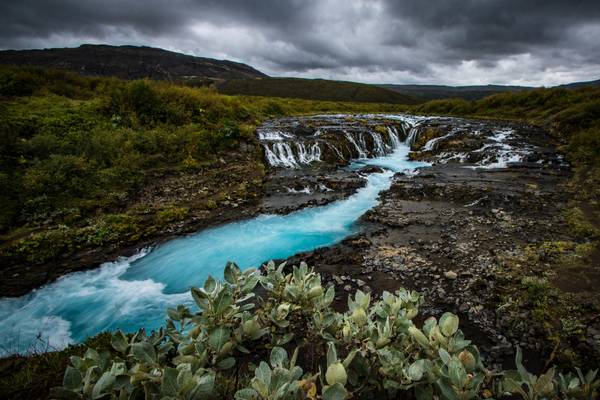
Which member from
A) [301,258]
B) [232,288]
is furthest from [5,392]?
[301,258]

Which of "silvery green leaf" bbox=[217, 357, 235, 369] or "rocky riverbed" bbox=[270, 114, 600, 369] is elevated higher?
"silvery green leaf" bbox=[217, 357, 235, 369]

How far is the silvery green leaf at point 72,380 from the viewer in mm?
1151

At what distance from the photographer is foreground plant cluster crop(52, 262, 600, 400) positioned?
1.16m

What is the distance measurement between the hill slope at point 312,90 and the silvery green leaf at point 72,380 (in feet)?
360

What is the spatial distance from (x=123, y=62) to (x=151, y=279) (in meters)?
187

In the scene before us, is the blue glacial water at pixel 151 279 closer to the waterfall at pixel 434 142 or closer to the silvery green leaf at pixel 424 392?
the silvery green leaf at pixel 424 392

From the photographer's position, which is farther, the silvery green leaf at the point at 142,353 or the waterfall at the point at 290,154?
the waterfall at the point at 290,154

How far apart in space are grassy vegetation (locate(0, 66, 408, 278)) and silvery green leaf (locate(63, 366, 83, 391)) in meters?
8.88

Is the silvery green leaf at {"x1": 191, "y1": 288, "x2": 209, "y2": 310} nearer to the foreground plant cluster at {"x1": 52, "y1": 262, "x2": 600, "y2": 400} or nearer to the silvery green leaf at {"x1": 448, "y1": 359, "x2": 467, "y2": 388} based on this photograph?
the foreground plant cluster at {"x1": 52, "y1": 262, "x2": 600, "y2": 400}

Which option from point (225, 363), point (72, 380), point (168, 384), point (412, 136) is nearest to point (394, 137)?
point (412, 136)

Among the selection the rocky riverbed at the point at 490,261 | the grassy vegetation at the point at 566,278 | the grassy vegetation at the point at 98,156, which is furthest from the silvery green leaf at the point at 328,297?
the grassy vegetation at the point at 98,156

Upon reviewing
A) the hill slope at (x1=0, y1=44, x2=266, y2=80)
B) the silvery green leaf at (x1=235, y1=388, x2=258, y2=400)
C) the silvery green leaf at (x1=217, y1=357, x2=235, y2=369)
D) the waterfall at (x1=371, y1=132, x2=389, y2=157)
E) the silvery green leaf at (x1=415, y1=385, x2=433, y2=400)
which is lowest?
the waterfall at (x1=371, y1=132, x2=389, y2=157)

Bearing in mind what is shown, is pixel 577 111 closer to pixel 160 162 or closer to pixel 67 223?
pixel 160 162

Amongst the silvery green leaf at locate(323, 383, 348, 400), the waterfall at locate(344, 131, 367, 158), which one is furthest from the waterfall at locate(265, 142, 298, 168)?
the silvery green leaf at locate(323, 383, 348, 400)
